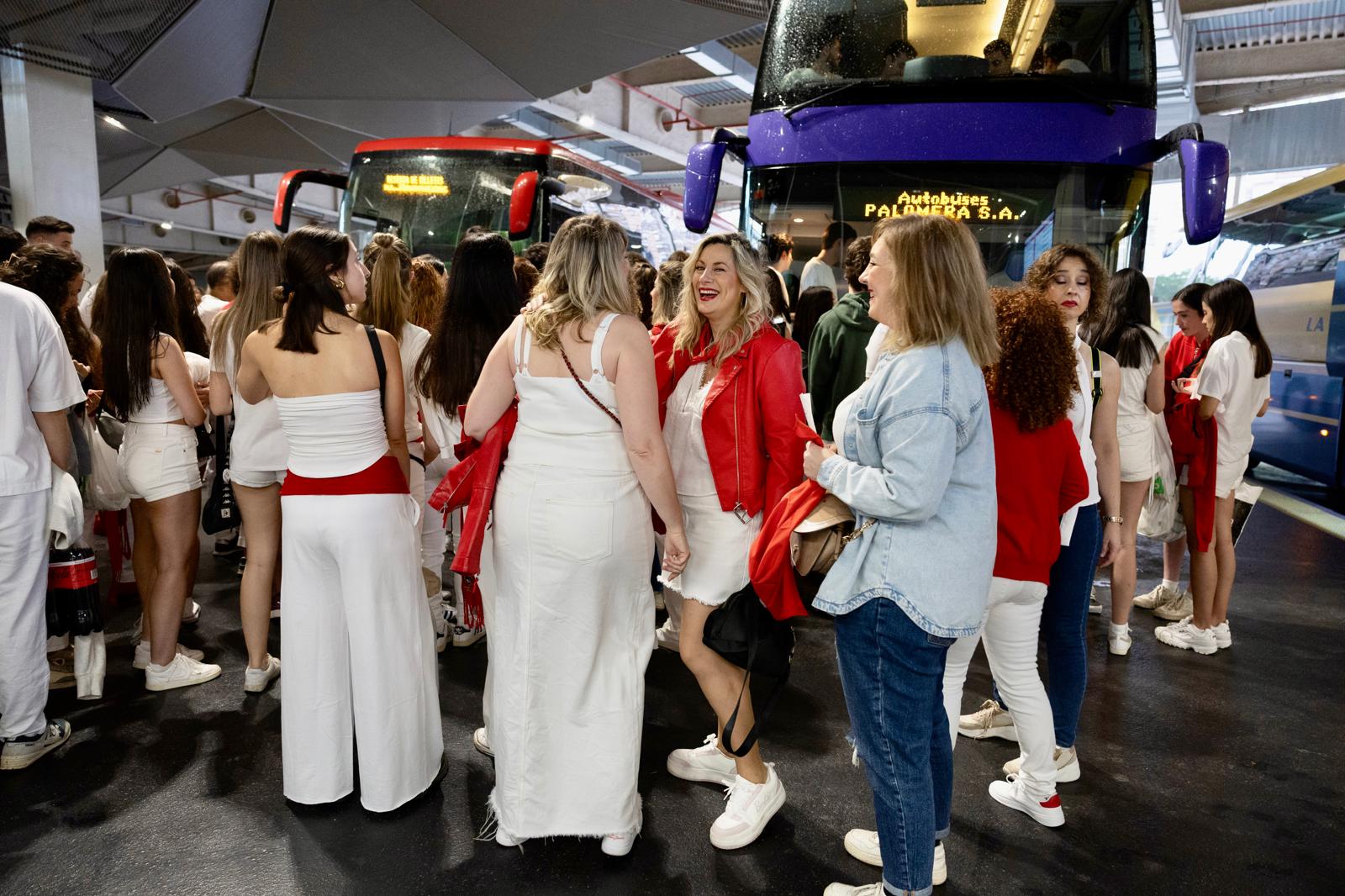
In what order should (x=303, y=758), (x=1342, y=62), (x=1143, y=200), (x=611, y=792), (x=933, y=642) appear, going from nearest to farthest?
1. (x=933, y=642)
2. (x=611, y=792)
3. (x=303, y=758)
4. (x=1143, y=200)
5. (x=1342, y=62)

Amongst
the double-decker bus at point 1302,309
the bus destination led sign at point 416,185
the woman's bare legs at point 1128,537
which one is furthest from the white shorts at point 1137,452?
the bus destination led sign at point 416,185

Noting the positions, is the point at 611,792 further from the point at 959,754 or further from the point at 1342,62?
the point at 1342,62

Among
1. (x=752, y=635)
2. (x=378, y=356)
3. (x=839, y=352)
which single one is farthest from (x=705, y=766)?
(x=839, y=352)

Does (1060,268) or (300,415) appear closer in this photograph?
(300,415)

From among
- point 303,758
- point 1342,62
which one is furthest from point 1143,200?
point 1342,62

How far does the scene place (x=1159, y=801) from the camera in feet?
10.9

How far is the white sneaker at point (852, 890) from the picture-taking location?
261 cm

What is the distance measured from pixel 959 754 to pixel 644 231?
35.0 feet

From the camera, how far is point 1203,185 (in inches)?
177

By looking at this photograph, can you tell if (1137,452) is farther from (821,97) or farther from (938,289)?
(938,289)

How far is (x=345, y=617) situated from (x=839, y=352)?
2.52 metres

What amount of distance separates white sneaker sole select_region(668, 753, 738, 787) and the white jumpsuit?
37.4 inches

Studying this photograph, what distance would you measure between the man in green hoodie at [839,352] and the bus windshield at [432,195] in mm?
5951

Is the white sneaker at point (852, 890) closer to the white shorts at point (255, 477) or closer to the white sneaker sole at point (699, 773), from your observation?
the white sneaker sole at point (699, 773)
